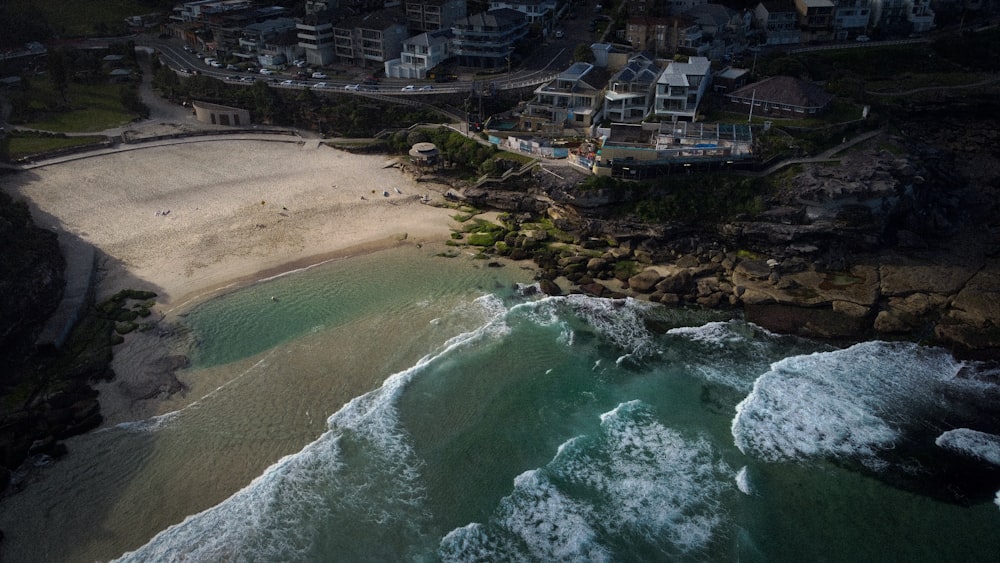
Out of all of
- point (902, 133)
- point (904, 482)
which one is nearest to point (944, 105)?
point (902, 133)

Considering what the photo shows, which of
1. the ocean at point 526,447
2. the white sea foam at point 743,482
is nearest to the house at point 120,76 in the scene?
the ocean at point 526,447

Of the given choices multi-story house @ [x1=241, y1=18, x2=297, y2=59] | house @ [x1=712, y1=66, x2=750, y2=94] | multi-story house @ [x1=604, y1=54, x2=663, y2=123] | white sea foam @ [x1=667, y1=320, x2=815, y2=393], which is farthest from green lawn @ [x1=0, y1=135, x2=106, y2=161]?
house @ [x1=712, y1=66, x2=750, y2=94]

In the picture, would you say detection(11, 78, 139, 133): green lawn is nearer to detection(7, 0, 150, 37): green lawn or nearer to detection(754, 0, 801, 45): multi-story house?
detection(7, 0, 150, 37): green lawn

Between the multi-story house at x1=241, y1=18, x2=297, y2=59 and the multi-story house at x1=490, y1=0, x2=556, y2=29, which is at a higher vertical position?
the multi-story house at x1=490, y1=0, x2=556, y2=29

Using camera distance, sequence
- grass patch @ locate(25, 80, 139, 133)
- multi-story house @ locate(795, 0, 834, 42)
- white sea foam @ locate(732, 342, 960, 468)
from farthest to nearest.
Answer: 1. multi-story house @ locate(795, 0, 834, 42)
2. grass patch @ locate(25, 80, 139, 133)
3. white sea foam @ locate(732, 342, 960, 468)

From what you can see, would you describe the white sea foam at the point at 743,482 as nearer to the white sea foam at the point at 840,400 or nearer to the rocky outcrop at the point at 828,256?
the white sea foam at the point at 840,400

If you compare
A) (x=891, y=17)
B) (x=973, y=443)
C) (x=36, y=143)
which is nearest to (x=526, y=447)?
(x=973, y=443)

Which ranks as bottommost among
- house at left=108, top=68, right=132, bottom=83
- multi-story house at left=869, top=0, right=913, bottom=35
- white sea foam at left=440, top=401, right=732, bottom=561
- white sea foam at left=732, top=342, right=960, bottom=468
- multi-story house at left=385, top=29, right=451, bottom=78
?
white sea foam at left=440, top=401, right=732, bottom=561

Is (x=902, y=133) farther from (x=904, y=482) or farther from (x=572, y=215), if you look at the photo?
(x=904, y=482)
